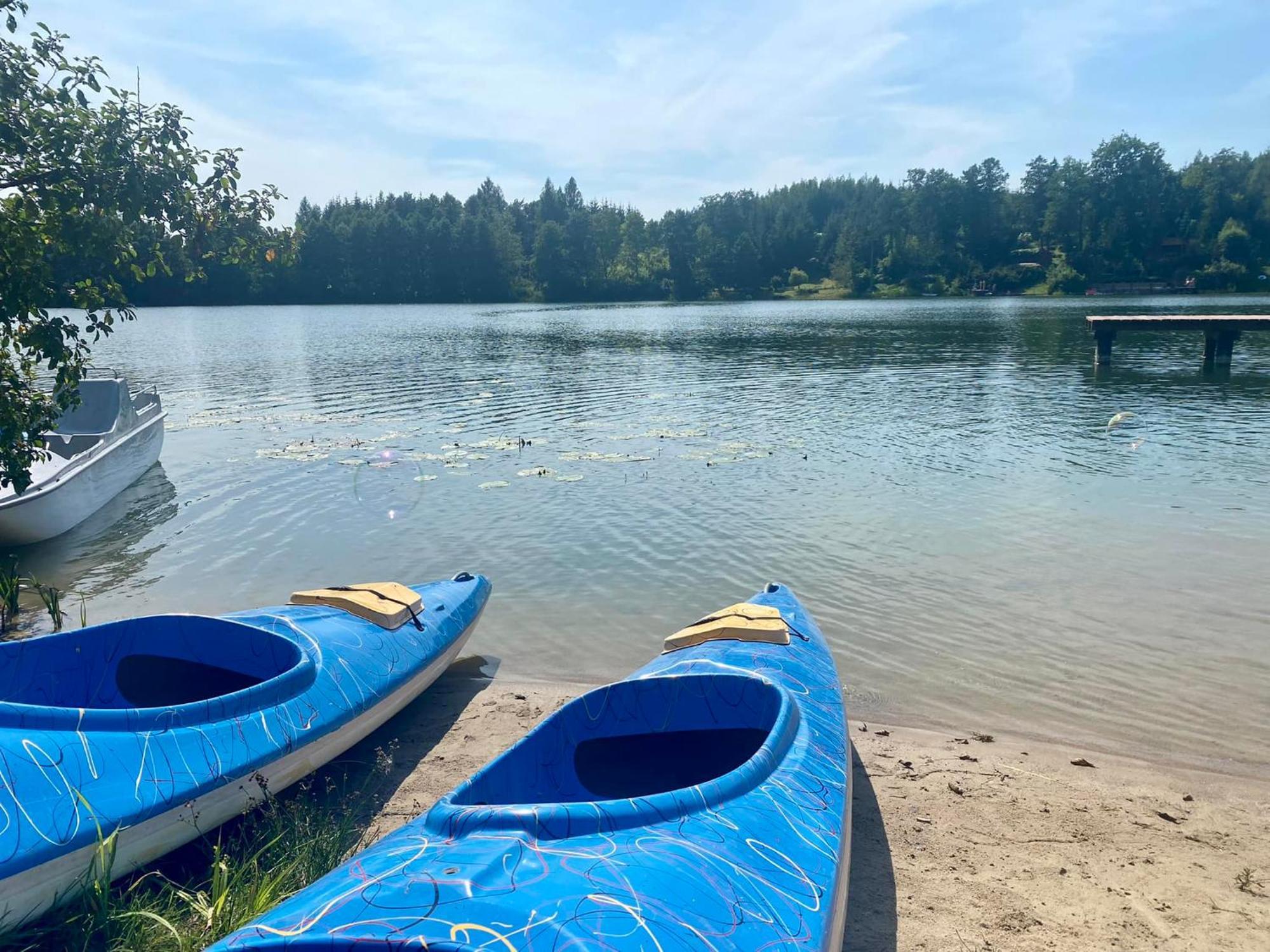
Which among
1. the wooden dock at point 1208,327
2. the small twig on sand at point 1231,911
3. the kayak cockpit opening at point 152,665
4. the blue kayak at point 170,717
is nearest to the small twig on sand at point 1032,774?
the small twig on sand at point 1231,911

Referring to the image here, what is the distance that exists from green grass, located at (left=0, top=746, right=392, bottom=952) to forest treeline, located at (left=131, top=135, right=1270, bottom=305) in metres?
123

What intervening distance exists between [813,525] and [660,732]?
8.10 metres

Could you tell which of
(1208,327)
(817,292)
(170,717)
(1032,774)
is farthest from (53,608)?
(817,292)

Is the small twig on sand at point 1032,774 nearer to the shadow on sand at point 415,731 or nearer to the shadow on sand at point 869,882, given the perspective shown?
→ the shadow on sand at point 869,882

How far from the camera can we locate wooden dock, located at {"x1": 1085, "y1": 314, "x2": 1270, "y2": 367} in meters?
31.5

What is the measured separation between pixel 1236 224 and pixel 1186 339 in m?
87.8

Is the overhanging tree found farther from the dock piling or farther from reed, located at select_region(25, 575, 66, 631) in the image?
the dock piling

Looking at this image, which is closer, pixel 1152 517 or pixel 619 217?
pixel 1152 517

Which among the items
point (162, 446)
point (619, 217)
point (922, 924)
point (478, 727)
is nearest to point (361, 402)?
point (162, 446)

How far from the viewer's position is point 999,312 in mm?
75875

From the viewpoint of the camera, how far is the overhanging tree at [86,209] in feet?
23.5

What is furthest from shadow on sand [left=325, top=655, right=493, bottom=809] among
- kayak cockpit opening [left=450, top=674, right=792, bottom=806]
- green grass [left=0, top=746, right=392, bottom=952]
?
kayak cockpit opening [left=450, top=674, right=792, bottom=806]

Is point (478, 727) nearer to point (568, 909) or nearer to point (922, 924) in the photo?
point (922, 924)

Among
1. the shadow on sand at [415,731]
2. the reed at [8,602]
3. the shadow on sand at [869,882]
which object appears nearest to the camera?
the shadow on sand at [869,882]
